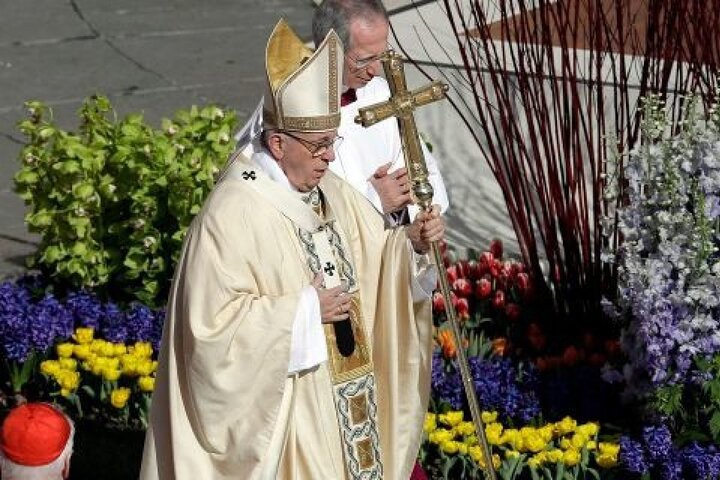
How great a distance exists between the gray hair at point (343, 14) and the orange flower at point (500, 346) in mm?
1863

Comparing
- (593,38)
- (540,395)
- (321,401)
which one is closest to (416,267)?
(321,401)

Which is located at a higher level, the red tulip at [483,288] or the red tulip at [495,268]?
A: the red tulip at [495,268]

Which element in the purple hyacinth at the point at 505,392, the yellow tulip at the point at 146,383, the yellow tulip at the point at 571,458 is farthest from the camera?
the yellow tulip at the point at 146,383

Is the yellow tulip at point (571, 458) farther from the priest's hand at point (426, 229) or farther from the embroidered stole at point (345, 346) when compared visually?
the priest's hand at point (426, 229)

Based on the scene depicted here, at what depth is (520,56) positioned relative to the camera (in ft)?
23.2

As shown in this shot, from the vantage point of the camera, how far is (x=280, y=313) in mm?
5023

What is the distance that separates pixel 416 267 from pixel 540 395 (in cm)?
149

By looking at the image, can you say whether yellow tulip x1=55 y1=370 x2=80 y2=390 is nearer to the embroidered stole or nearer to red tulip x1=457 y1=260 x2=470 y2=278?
red tulip x1=457 y1=260 x2=470 y2=278

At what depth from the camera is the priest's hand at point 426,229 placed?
539 cm

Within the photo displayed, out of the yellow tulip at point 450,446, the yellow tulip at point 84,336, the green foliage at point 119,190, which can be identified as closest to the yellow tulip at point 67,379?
the yellow tulip at point 84,336

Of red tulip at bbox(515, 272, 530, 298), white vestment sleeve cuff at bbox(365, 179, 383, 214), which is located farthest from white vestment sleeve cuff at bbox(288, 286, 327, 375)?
red tulip at bbox(515, 272, 530, 298)

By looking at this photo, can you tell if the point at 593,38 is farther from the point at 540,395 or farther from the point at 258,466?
the point at 258,466

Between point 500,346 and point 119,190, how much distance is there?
1.57 m

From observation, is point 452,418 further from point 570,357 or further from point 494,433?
point 570,357
